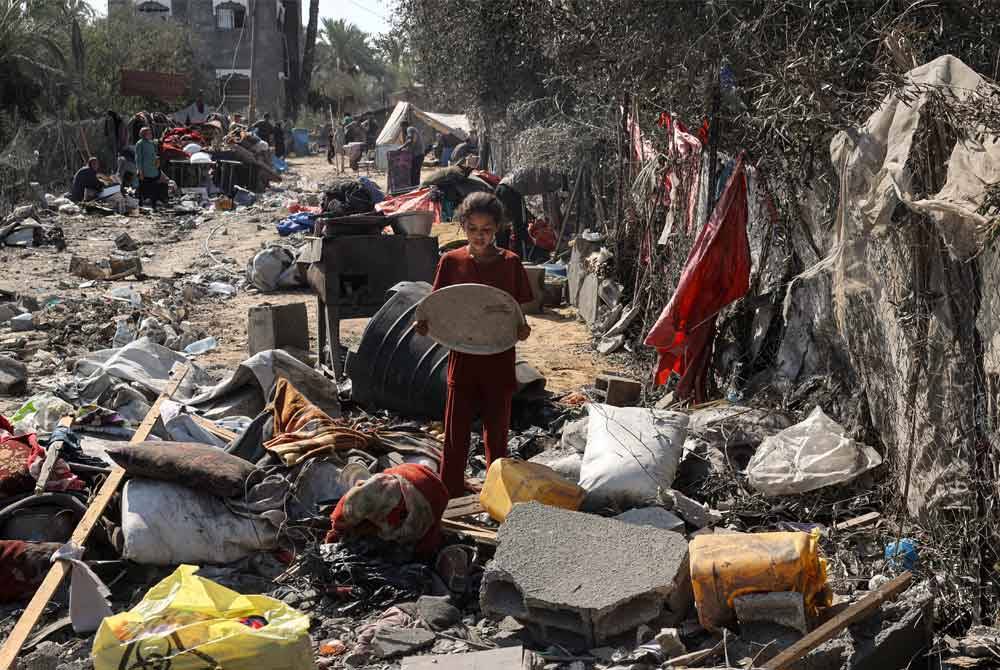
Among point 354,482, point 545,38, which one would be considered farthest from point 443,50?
point 354,482

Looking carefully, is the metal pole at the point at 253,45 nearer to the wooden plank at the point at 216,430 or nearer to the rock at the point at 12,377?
the rock at the point at 12,377

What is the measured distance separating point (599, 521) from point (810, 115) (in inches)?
82.5

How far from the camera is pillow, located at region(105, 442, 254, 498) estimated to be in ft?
15.0

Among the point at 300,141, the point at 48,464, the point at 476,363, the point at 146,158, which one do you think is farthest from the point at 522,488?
the point at 300,141

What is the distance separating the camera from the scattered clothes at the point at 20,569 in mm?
4188

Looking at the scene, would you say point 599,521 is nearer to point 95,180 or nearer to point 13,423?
point 13,423

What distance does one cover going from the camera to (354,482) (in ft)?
16.0

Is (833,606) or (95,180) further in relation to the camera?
(95,180)

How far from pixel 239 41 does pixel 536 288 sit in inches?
1686

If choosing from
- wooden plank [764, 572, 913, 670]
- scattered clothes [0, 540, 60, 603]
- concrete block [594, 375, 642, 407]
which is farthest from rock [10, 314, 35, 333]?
wooden plank [764, 572, 913, 670]

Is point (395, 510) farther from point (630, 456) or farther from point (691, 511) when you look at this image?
point (691, 511)

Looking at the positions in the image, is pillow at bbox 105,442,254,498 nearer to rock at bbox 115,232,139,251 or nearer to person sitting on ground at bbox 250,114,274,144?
rock at bbox 115,232,139,251

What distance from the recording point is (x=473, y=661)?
3588 mm

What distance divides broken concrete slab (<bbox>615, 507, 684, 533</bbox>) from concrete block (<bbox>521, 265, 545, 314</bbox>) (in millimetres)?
6291
